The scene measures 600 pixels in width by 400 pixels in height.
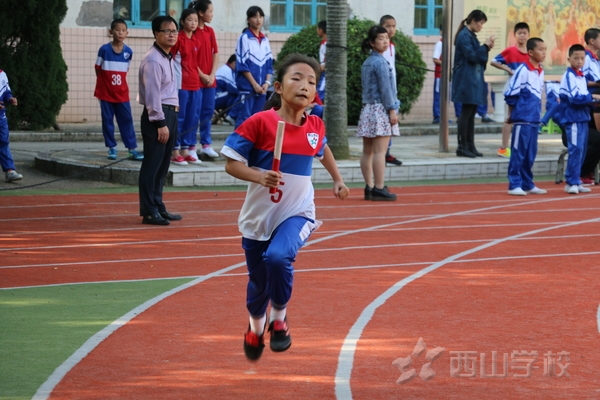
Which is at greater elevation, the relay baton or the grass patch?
the relay baton

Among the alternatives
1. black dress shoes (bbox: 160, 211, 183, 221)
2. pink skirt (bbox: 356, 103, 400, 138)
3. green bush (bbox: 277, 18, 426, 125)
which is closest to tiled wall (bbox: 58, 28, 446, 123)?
green bush (bbox: 277, 18, 426, 125)

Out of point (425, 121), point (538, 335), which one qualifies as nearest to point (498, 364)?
point (538, 335)

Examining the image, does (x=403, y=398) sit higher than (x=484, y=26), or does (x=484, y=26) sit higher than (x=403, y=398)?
(x=484, y=26)

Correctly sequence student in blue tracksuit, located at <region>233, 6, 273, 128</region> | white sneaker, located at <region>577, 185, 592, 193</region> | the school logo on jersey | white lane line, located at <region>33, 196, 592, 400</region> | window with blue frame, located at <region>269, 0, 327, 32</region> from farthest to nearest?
window with blue frame, located at <region>269, 0, 327, 32</region>
student in blue tracksuit, located at <region>233, 6, 273, 128</region>
white sneaker, located at <region>577, 185, 592, 193</region>
the school logo on jersey
white lane line, located at <region>33, 196, 592, 400</region>

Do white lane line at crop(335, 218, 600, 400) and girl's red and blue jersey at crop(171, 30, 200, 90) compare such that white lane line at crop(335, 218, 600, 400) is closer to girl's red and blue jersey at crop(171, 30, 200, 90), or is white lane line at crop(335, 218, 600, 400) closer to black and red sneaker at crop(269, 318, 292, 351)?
black and red sneaker at crop(269, 318, 292, 351)

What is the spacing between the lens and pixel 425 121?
2367cm

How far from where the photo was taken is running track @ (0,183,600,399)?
5.25 meters

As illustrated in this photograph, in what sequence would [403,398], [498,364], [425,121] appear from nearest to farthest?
[403,398], [498,364], [425,121]

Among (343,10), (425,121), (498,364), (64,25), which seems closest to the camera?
(498,364)

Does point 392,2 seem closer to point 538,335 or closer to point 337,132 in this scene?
point 337,132

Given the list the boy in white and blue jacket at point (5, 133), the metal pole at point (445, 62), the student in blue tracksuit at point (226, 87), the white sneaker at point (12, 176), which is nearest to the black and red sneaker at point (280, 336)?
the boy in white and blue jacket at point (5, 133)

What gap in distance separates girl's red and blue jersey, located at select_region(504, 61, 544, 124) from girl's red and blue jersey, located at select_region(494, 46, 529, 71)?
3448 mm

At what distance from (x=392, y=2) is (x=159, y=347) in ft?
62.5

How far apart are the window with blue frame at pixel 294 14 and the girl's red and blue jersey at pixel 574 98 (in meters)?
10.8
